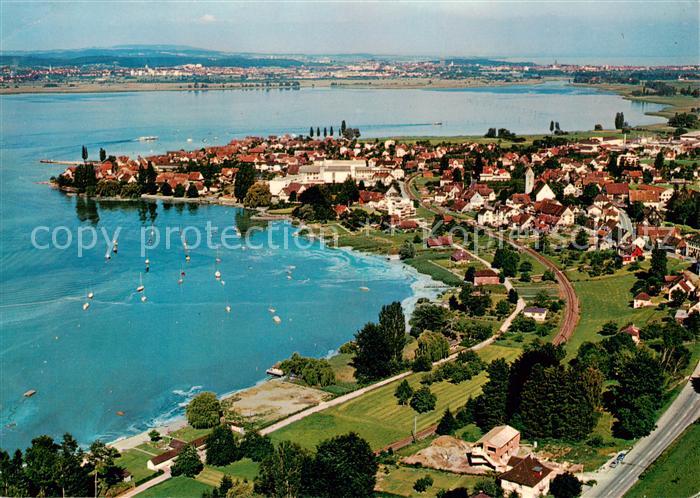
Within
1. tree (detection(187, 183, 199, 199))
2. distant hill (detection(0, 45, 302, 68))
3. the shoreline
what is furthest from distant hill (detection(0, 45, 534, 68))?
the shoreline

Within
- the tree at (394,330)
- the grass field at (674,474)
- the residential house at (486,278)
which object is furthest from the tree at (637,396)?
the residential house at (486,278)

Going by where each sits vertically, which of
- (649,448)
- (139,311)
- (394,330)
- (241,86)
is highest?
(241,86)

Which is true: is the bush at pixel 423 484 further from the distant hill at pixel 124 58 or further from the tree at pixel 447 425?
the distant hill at pixel 124 58

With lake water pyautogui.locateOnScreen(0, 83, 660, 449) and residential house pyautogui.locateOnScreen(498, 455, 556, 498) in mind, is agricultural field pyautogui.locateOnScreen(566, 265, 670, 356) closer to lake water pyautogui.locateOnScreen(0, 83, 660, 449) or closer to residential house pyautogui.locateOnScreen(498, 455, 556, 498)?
lake water pyautogui.locateOnScreen(0, 83, 660, 449)

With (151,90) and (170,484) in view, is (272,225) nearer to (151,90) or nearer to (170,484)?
(170,484)

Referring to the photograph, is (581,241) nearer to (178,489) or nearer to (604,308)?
(604,308)

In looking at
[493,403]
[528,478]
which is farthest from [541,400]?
[528,478]

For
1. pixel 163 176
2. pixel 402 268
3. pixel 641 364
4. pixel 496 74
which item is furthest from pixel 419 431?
pixel 496 74
